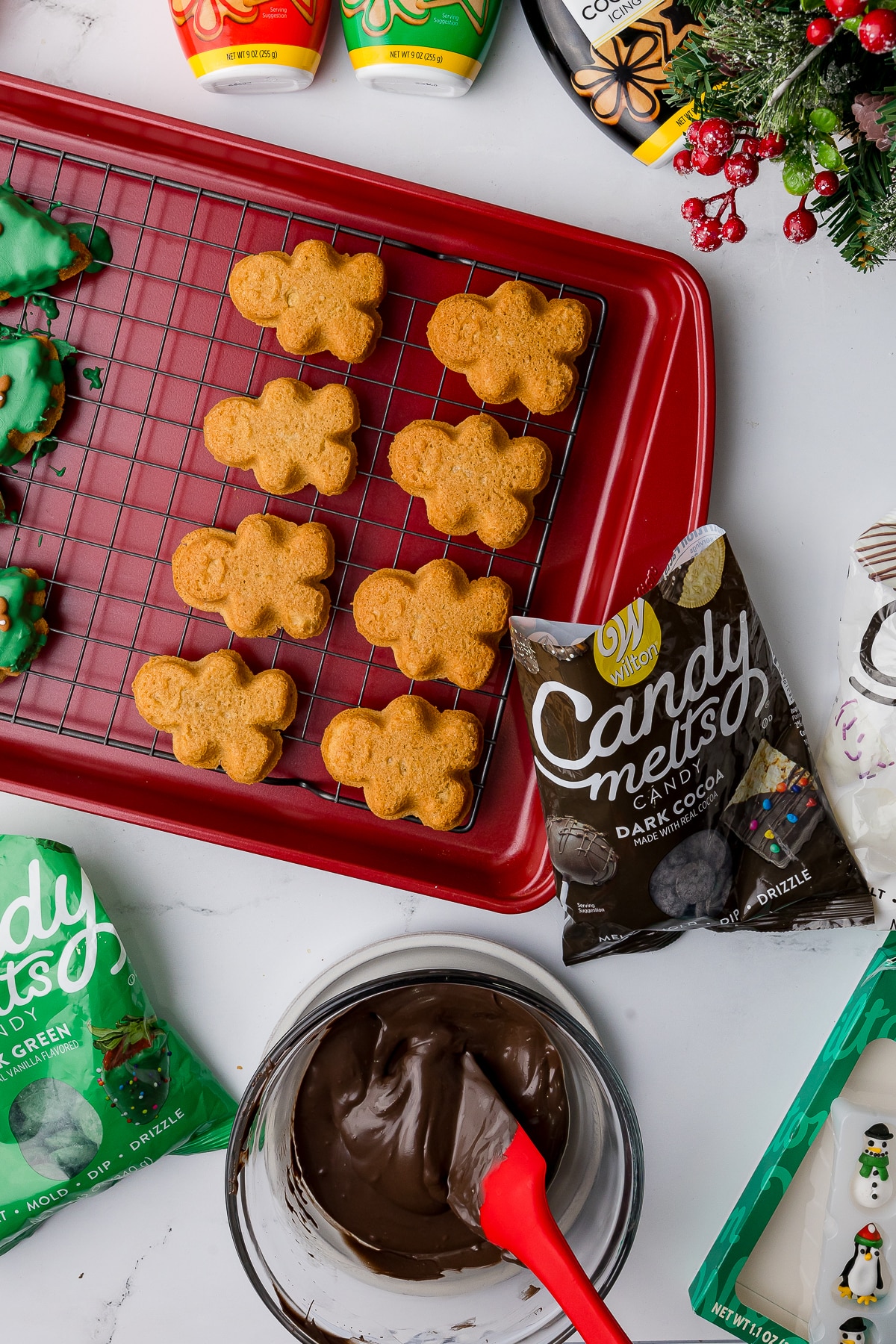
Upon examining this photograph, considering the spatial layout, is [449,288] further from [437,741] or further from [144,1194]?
[144,1194]

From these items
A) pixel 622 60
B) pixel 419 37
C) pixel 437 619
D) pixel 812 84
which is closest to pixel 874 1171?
pixel 437 619

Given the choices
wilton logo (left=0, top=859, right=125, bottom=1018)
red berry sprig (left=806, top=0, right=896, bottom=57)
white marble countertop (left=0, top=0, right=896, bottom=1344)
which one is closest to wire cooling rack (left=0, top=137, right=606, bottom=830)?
white marble countertop (left=0, top=0, right=896, bottom=1344)

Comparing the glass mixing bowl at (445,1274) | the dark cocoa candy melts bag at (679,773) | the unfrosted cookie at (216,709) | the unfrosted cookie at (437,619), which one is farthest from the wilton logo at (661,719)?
the unfrosted cookie at (216,709)

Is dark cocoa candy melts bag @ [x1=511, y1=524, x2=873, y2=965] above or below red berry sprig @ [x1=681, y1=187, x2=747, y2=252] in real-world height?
below

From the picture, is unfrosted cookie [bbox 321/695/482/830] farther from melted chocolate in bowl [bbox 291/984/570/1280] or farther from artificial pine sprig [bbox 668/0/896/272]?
artificial pine sprig [bbox 668/0/896/272]

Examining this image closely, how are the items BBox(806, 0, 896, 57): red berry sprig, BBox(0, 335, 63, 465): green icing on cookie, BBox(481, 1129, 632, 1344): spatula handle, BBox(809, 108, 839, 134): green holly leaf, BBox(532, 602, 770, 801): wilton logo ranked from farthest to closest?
BBox(0, 335, 63, 465): green icing on cookie, BBox(532, 602, 770, 801): wilton logo, BBox(481, 1129, 632, 1344): spatula handle, BBox(809, 108, 839, 134): green holly leaf, BBox(806, 0, 896, 57): red berry sprig

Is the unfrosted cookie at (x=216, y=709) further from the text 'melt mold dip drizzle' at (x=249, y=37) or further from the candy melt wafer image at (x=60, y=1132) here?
the text 'melt mold dip drizzle' at (x=249, y=37)

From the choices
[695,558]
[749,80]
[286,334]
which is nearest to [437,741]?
[695,558]
